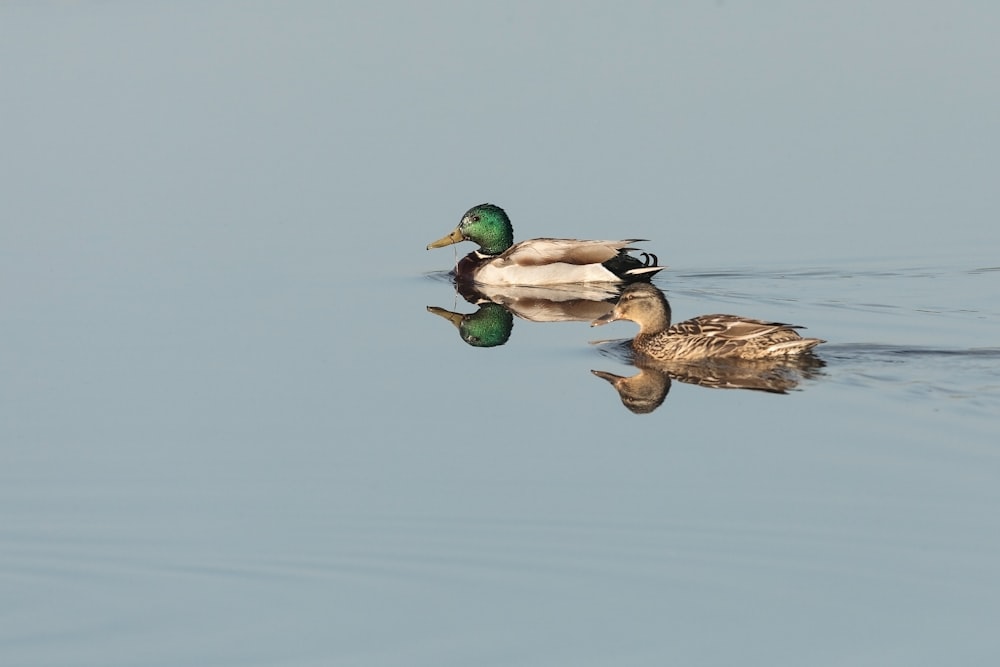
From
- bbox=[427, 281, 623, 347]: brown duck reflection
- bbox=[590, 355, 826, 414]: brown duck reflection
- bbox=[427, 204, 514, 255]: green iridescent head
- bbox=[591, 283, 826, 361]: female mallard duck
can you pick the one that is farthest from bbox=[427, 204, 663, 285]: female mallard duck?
bbox=[590, 355, 826, 414]: brown duck reflection

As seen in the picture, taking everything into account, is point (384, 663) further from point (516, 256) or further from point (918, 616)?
point (516, 256)

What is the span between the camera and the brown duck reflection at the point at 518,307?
15.2 m

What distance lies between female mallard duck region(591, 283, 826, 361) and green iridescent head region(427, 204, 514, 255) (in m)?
3.87

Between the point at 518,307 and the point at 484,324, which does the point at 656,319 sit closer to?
the point at 484,324

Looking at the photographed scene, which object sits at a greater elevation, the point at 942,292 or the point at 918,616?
the point at 942,292

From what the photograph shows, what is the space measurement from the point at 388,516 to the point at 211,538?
3.01ft

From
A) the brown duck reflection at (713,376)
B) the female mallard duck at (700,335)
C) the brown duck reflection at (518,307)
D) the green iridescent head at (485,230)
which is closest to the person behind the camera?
the brown duck reflection at (713,376)

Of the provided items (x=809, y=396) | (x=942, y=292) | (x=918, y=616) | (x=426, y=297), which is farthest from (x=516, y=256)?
(x=918, y=616)

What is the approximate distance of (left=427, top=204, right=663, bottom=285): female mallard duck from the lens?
1731cm

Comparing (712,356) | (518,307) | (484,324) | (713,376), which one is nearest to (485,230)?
(518,307)

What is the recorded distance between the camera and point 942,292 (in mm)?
15070

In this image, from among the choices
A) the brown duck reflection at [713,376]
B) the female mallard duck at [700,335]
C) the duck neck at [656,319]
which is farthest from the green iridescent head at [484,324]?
the brown duck reflection at [713,376]

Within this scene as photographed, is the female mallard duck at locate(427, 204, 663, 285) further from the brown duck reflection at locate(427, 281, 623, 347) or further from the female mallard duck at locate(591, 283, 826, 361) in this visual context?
the female mallard duck at locate(591, 283, 826, 361)

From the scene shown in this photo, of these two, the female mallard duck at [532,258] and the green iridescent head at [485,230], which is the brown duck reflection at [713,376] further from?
the green iridescent head at [485,230]
